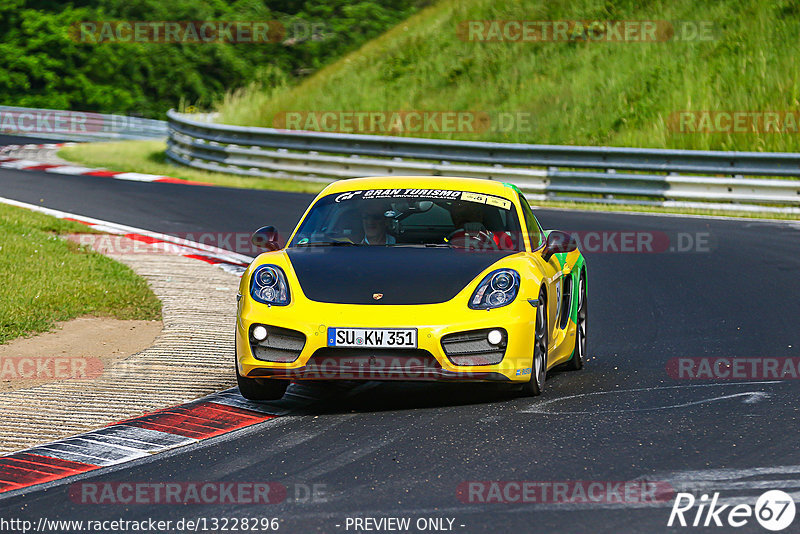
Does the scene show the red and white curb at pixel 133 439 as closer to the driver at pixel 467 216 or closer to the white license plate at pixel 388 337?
the white license plate at pixel 388 337

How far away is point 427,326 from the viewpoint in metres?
6.92

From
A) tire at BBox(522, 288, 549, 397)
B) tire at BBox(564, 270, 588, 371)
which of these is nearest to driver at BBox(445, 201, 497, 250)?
tire at BBox(522, 288, 549, 397)

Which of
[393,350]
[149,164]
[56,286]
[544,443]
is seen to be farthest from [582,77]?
[544,443]

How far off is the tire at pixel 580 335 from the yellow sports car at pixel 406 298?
26 centimetres

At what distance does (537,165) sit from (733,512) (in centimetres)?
1677

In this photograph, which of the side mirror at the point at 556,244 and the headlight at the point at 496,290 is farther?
the side mirror at the point at 556,244

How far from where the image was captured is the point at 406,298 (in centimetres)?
708

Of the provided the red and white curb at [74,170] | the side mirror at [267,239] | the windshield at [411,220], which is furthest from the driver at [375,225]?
the red and white curb at [74,170]

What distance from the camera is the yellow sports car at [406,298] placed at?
6941mm

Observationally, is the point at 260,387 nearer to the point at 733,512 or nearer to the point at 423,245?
the point at 423,245

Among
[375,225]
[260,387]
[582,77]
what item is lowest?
[260,387]

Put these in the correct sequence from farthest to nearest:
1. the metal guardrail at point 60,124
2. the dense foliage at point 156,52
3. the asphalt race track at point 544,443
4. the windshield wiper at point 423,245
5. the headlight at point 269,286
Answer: the dense foliage at point 156,52 < the metal guardrail at point 60,124 < the windshield wiper at point 423,245 < the headlight at point 269,286 < the asphalt race track at point 544,443

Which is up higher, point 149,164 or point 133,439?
point 149,164

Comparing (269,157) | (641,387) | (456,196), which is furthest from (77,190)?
(641,387)
